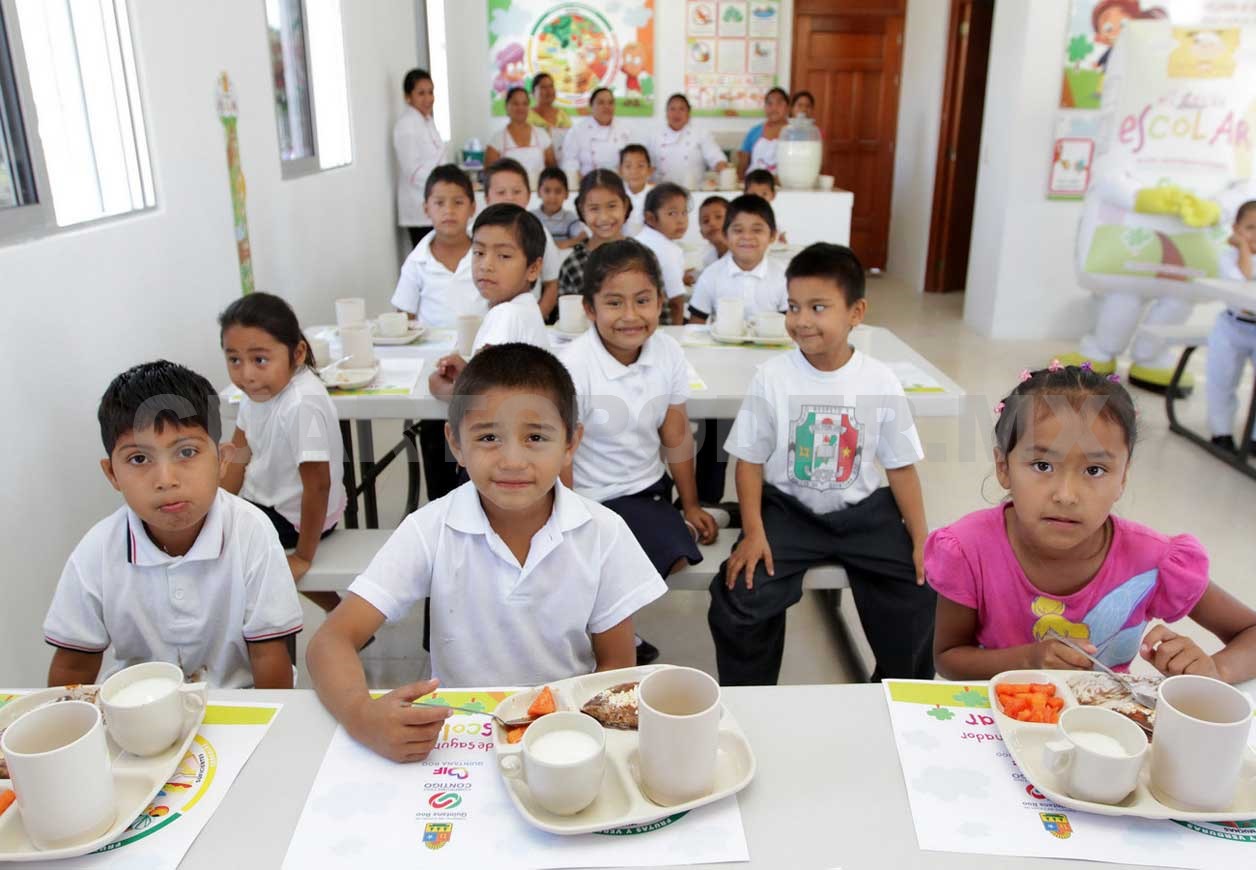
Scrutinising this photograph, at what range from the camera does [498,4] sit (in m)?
7.15

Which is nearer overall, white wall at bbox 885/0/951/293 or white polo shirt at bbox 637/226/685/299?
white polo shirt at bbox 637/226/685/299

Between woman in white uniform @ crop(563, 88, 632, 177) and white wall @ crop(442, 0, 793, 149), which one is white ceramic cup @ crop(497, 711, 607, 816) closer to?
woman in white uniform @ crop(563, 88, 632, 177)

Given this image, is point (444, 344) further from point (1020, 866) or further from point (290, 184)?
point (1020, 866)

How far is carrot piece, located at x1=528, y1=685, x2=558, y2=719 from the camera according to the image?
963 mm

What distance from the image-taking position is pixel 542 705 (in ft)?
3.19

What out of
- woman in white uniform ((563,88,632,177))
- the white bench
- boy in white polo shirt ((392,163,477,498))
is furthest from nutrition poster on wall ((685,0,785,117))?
the white bench

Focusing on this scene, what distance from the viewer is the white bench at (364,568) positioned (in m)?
1.83

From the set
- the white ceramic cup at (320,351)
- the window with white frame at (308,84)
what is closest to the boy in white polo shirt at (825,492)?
the white ceramic cup at (320,351)

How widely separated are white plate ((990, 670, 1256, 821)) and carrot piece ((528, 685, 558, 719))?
459 millimetres

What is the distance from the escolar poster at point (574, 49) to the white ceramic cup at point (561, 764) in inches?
278

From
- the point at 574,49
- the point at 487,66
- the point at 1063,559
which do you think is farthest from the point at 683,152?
the point at 1063,559

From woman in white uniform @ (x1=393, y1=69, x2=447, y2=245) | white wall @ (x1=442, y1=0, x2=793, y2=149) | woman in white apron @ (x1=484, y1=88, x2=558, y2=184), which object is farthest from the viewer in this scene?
white wall @ (x1=442, y1=0, x2=793, y2=149)

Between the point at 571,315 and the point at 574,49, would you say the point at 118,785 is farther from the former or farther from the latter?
the point at 574,49

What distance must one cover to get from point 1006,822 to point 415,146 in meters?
5.03
